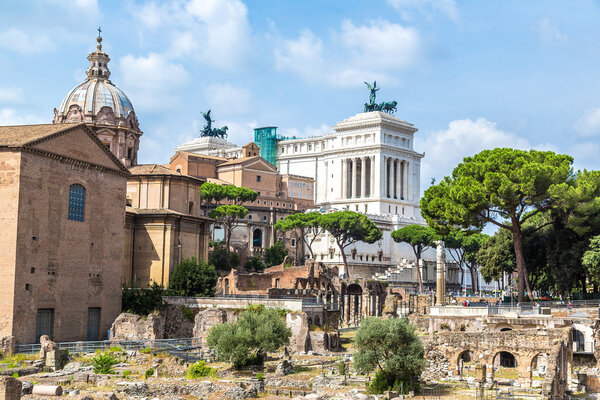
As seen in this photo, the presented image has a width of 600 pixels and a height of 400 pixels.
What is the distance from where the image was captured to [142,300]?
5203 cm

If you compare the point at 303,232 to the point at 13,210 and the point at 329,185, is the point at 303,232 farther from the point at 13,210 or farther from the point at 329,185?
the point at 13,210

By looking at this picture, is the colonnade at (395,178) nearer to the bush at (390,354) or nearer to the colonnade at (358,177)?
the colonnade at (358,177)

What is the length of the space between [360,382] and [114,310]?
21.8 meters

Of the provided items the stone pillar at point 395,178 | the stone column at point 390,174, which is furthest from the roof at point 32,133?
the stone pillar at point 395,178

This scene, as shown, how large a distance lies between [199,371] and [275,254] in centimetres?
5031

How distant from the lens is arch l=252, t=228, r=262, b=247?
94.5 metres

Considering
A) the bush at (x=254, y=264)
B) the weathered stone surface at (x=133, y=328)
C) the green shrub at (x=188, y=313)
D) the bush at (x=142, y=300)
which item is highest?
the bush at (x=254, y=264)

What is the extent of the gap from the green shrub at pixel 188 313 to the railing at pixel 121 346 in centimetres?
598

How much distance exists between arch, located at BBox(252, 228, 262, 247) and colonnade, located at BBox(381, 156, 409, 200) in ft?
84.2

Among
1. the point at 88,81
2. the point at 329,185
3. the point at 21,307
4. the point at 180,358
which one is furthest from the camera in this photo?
the point at 329,185

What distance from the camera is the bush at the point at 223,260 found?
2945 inches

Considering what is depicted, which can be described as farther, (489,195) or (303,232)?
(303,232)

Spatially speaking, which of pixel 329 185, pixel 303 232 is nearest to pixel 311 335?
pixel 303 232

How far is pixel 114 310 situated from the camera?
50469 mm
